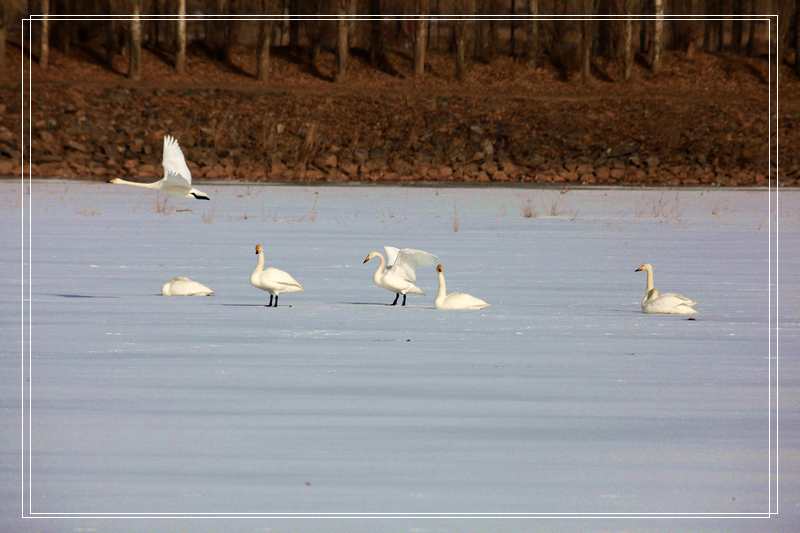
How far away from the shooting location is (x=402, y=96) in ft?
141

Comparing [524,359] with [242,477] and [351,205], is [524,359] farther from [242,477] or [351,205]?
[351,205]

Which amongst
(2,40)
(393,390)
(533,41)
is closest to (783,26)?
(533,41)

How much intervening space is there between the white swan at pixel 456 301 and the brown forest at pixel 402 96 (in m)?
20.1

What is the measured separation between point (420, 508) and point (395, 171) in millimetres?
31427

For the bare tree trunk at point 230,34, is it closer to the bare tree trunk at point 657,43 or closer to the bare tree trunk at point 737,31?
the bare tree trunk at point 657,43

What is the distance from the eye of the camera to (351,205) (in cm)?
2630

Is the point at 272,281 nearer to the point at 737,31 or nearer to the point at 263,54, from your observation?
the point at 263,54

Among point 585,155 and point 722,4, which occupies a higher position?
point 722,4

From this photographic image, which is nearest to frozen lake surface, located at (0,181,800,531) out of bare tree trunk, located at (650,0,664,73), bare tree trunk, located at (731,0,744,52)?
bare tree trunk, located at (650,0,664,73)

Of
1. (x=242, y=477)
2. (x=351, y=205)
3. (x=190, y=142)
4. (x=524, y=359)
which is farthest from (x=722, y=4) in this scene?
(x=242, y=477)

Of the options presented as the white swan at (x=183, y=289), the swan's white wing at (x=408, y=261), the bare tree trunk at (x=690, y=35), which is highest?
the bare tree trunk at (x=690, y=35)

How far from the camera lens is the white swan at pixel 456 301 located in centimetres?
1232

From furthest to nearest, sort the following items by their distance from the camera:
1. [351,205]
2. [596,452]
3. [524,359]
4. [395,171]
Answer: [395,171] → [351,205] → [524,359] → [596,452]

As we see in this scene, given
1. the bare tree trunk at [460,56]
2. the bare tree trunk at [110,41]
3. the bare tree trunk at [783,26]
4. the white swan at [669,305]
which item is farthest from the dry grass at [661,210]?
the bare tree trunk at [110,41]
